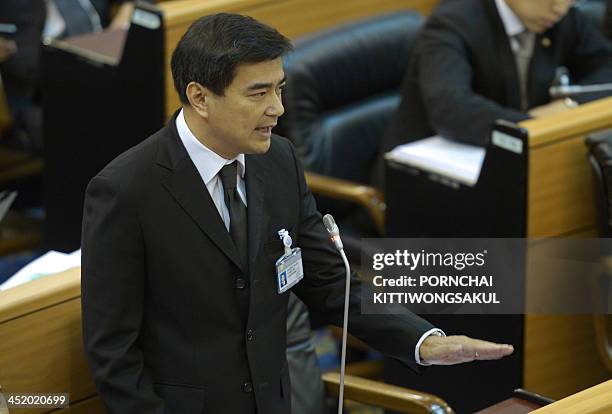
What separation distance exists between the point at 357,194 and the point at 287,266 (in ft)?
4.69

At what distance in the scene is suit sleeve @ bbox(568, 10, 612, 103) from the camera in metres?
3.62

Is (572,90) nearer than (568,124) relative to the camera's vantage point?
No

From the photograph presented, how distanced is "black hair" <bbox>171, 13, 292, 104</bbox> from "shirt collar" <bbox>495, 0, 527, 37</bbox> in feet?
5.08

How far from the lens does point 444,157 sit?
324 centimetres

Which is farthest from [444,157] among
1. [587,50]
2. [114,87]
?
[114,87]

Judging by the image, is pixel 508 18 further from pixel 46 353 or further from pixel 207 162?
pixel 46 353

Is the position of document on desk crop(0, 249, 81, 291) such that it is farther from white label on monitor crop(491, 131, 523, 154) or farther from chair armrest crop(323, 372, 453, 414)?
white label on monitor crop(491, 131, 523, 154)

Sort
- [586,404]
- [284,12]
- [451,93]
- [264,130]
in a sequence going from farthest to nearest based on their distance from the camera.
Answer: [284,12], [451,93], [264,130], [586,404]

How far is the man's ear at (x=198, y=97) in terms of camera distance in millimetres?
1998

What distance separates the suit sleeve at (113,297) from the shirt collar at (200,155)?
0.48 ft

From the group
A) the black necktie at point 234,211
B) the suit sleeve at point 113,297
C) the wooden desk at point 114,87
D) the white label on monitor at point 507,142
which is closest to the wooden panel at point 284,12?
the wooden desk at point 114,87

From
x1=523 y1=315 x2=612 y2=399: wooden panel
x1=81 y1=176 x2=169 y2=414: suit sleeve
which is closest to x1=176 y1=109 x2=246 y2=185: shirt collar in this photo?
x1=81 y1=176 x2=169 y2=414: suit sleeve

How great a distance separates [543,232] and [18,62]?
2.14m

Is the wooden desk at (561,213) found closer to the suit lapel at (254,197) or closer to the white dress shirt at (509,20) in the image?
the white dress shirt at (509,20)
